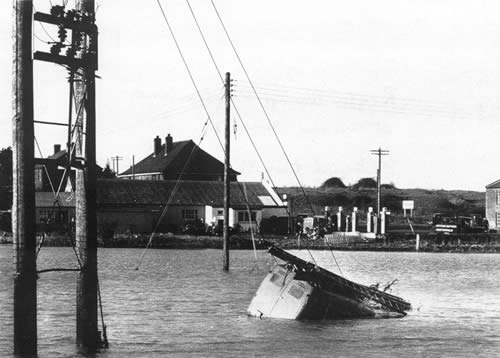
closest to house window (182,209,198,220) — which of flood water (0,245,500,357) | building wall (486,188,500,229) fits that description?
flood water (0,245,500,357)

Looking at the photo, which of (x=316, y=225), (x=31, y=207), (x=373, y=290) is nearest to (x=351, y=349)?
(x=373, y=290)

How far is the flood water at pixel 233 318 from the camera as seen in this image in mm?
20578

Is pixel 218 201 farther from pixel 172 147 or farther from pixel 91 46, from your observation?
pixel 91 46

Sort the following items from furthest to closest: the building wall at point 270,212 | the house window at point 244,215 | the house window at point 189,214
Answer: the building wall at point 270,212 < the house window at point 189,214 < the house window at point 244,215

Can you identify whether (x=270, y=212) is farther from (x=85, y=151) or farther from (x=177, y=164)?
(x=85, y=151)

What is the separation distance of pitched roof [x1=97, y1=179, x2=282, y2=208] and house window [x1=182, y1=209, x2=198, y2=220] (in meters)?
0.68

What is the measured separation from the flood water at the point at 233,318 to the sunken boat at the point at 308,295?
392 mm

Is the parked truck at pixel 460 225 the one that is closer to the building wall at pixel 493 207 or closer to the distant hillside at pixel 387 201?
the building wall at pixel 493 207

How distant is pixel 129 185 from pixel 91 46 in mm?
66534

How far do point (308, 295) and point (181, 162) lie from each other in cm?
7933

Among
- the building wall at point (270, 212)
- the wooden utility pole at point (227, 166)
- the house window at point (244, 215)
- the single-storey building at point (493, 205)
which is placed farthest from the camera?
the single-storey building at point (493, 205)

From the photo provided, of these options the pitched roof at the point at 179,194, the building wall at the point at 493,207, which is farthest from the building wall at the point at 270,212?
the building wall at the point at 493,207

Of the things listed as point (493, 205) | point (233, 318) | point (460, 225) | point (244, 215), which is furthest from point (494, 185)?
point (233, 318)

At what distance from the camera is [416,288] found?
40.4 m
